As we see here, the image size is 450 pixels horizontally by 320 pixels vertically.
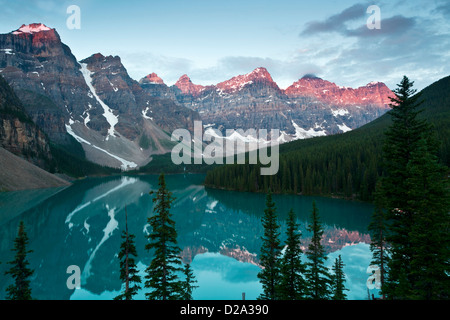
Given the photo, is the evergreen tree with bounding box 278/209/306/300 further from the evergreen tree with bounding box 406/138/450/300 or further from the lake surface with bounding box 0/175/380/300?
the lake surface with bounding box 0/175/380/300

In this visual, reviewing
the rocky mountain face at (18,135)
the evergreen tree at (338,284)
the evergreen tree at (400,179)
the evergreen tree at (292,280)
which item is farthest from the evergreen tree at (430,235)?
the rocky mountain face at (18,135)

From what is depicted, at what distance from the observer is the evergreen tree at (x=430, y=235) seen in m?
11.8

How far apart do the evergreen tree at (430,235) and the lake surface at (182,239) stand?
1505 cm

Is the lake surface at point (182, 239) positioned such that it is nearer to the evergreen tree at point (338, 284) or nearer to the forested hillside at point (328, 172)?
the evergreen tree at point (338, 284)

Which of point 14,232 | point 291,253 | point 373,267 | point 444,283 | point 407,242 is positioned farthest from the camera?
point 14,232

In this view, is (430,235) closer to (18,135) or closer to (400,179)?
(400,179)

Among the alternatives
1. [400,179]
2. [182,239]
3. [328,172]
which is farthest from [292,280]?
[328,172]

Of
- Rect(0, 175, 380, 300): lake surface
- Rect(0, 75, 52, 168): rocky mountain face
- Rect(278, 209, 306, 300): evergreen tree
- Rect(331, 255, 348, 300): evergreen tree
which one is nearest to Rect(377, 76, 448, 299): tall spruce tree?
Rect(331, 255, 348, 300): evergreen tree

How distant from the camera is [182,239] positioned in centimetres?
5284
